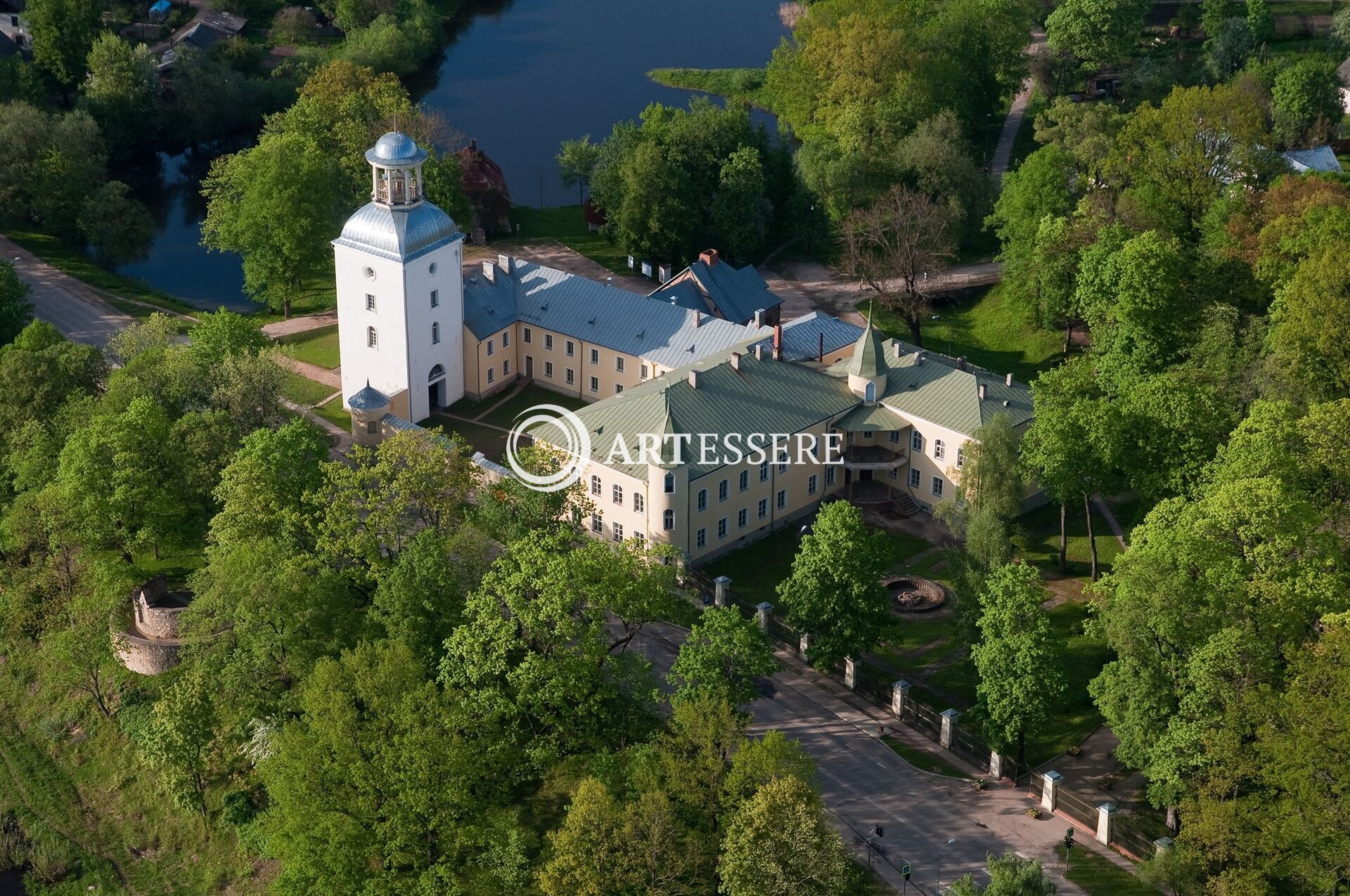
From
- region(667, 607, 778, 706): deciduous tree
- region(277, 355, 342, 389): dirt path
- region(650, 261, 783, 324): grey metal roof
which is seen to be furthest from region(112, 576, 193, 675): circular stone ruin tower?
region(650, 261, 783, 324): grey metal roof

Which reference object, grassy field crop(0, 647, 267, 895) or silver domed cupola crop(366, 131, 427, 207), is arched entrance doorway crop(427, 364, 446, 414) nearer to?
silver domed cupola crop(366, 131, 427, 207)

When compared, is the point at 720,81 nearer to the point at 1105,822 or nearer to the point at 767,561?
the point at 767,561

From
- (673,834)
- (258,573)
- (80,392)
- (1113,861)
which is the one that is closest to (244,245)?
(80,392)

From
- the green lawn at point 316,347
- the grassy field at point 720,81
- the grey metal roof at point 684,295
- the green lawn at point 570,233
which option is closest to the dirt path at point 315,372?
the green lawn at point 316,347

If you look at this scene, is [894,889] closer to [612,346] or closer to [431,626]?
[431,626]

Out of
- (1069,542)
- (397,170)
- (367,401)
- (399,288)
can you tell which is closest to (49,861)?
(367,401)

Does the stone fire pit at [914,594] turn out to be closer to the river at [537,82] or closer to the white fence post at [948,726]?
the white fence post at [948,726]
